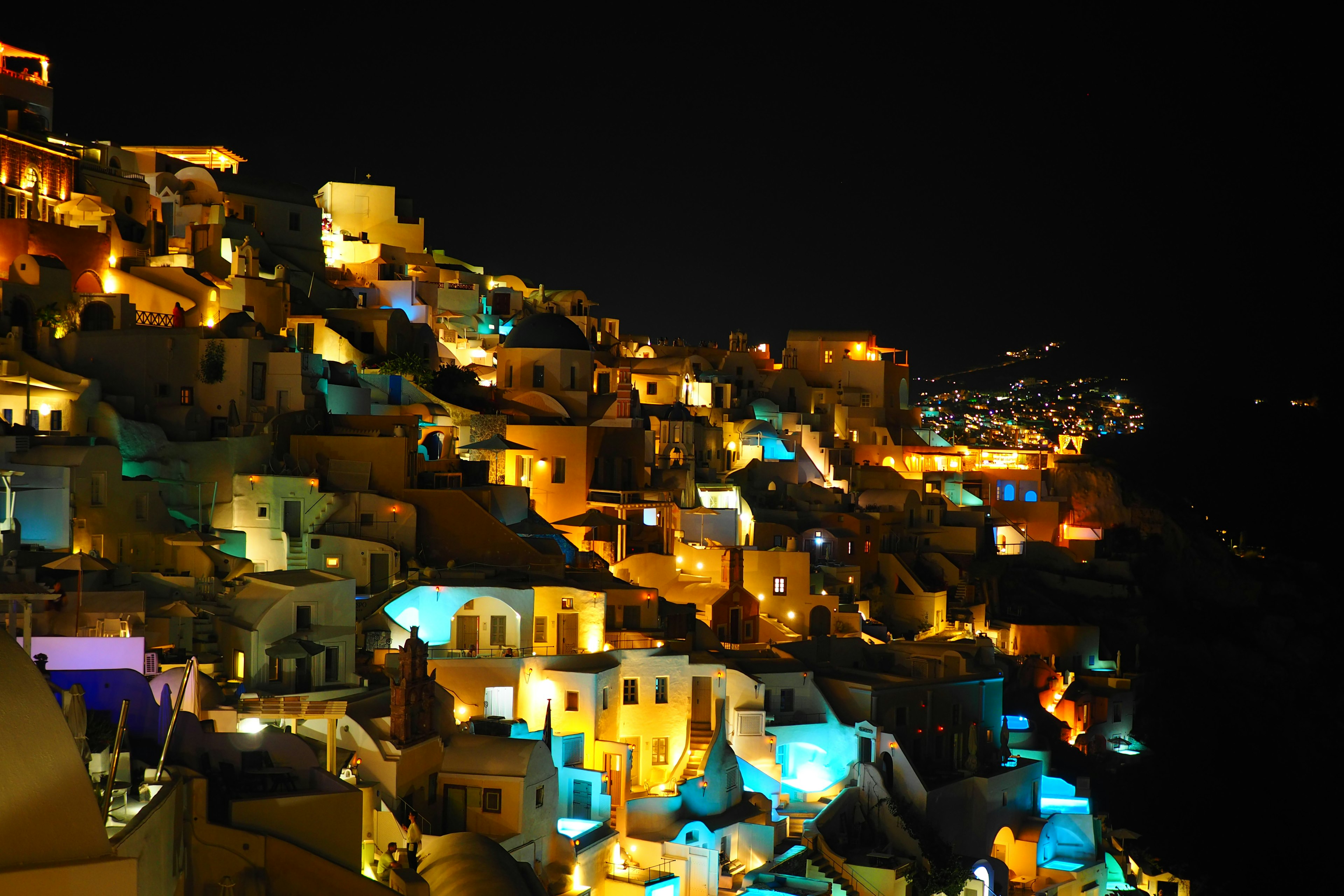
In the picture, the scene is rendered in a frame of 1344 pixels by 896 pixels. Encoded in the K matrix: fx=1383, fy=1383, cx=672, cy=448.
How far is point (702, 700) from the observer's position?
104 ft

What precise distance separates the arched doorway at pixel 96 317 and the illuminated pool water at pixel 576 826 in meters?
18.3

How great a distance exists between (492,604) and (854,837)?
31.7 feet

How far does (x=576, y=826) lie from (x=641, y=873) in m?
1.59

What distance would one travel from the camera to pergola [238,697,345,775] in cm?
2227

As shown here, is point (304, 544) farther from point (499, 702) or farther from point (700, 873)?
point (700, 873)

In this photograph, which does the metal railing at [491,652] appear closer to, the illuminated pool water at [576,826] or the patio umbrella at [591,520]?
the illuminated pool water at [576,826]

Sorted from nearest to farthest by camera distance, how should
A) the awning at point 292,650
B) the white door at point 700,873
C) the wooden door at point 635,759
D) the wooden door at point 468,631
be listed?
the awning at point 292,650
the white door at point 700,873
the wooden door at point 635,759
the wooden door at point 468,631

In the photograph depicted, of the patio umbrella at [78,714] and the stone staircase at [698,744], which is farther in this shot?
the stone staircase at [698,744]

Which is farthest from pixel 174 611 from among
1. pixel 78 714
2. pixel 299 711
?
pixel 78 714

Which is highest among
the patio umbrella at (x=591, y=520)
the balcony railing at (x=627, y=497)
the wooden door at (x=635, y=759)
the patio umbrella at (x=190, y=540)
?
the balcony railing at (x=627, y=497)

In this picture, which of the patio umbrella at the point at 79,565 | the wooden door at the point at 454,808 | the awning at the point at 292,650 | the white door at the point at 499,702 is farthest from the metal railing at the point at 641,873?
the patio umbrella at the point at 79,565

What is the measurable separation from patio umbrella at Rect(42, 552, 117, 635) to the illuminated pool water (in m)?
9.85

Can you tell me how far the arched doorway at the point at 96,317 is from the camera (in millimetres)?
35844

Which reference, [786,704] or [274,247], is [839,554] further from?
[274,247]
